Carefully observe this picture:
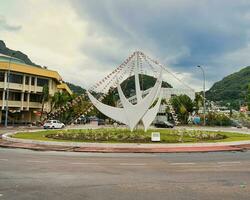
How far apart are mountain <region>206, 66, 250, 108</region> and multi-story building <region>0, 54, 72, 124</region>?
330 feet

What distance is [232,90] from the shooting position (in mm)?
177000

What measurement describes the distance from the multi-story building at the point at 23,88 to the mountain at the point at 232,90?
101 m

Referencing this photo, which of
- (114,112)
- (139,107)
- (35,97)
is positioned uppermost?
(35,97)

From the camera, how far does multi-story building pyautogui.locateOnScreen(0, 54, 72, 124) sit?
2579 inches

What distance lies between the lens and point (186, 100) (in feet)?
256

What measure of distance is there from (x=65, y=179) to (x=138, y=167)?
442cm

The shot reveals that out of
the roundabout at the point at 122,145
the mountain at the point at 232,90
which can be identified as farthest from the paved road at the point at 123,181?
the mountain at the point at 232,90

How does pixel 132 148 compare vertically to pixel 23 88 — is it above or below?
below

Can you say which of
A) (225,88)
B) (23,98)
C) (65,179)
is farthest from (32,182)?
(225,88)

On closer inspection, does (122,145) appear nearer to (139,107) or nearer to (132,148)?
(132,148)

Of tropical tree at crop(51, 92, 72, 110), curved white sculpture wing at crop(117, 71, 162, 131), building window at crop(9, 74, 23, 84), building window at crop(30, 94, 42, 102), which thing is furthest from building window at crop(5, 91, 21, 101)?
curved white sculpture wing at crop(117, 71, 162, 131)

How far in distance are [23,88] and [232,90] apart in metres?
130

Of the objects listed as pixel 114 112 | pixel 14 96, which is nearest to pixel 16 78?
pixel 14 96

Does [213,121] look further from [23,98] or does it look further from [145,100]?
[145,100]
